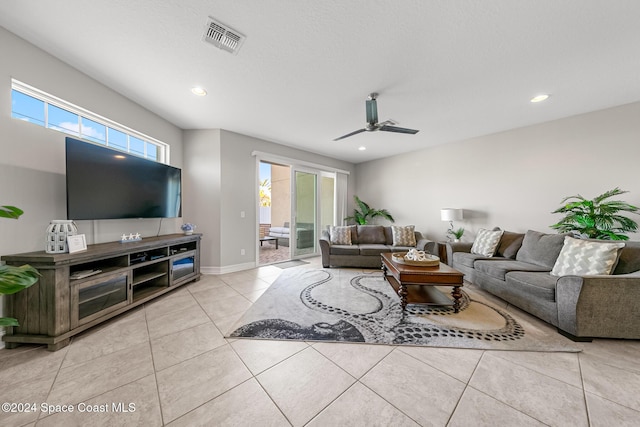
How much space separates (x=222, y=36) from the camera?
1779 millimetres

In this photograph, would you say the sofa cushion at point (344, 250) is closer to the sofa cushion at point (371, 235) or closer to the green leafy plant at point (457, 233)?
the sofa cushion at point (371, 235)

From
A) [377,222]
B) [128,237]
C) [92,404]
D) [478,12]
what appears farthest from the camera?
[377,222]

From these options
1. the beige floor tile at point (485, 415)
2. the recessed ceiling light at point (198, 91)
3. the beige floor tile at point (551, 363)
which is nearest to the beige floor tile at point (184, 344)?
the beige floor tile at point (485, 415)

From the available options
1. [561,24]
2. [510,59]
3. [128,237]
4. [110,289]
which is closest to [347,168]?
[510,59]

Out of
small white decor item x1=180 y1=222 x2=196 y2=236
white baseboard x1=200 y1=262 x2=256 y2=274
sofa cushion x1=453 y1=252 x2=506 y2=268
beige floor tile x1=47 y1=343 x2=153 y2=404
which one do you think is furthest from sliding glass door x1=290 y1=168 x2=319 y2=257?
beige floor tile x1=47 y1=343 x2=153 y2=404

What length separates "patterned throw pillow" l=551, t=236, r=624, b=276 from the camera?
2.03 m

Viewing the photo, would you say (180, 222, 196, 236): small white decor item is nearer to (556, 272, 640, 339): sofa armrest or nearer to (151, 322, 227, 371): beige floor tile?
(151, 322, 227, 371): beige floor tile

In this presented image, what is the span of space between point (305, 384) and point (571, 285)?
2359 millimetres

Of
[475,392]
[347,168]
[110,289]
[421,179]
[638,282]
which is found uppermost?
[347,168]

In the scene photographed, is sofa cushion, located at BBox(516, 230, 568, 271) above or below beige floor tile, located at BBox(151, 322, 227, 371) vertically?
above

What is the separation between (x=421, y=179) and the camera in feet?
16.6

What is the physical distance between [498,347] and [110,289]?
365 cm

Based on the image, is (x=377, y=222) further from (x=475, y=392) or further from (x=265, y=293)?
(x=475, y=392)

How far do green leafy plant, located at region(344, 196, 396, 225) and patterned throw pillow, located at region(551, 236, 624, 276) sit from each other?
337cm
